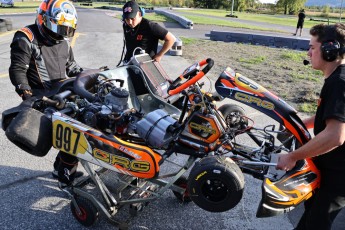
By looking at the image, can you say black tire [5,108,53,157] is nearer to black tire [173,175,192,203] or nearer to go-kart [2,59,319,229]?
go-kart [2,59,319,229]

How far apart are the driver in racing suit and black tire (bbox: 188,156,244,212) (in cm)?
152

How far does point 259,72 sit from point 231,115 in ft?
20.8

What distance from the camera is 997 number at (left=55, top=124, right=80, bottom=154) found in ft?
9.30

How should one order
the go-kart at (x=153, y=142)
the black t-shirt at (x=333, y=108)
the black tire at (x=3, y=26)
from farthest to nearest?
the black tire at (x=3, y=26) < the go-kart at (x=153, y=142) < the black t-shirt at (x=333, y=108)

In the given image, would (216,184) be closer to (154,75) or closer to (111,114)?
(111,114)

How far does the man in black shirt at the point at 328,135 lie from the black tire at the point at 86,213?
1772 millimetres

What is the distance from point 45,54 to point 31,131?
1.38 metres

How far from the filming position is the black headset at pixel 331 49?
2.32 metres

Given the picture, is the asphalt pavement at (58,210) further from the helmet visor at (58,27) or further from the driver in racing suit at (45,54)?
the helmet visor at (58,27)

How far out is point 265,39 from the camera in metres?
15.4

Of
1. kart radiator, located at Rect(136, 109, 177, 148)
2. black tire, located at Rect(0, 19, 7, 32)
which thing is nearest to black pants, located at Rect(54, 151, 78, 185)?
kart radiator, located at Rect(136, 109, 177, 148)

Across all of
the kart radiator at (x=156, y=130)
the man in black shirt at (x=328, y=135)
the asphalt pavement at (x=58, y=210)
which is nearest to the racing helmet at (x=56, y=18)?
the kart radiator at (x=156, y=130)

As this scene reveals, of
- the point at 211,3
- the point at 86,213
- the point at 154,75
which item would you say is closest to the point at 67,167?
the point at 86,213

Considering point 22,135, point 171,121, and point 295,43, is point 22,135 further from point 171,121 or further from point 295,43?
point 295,43
